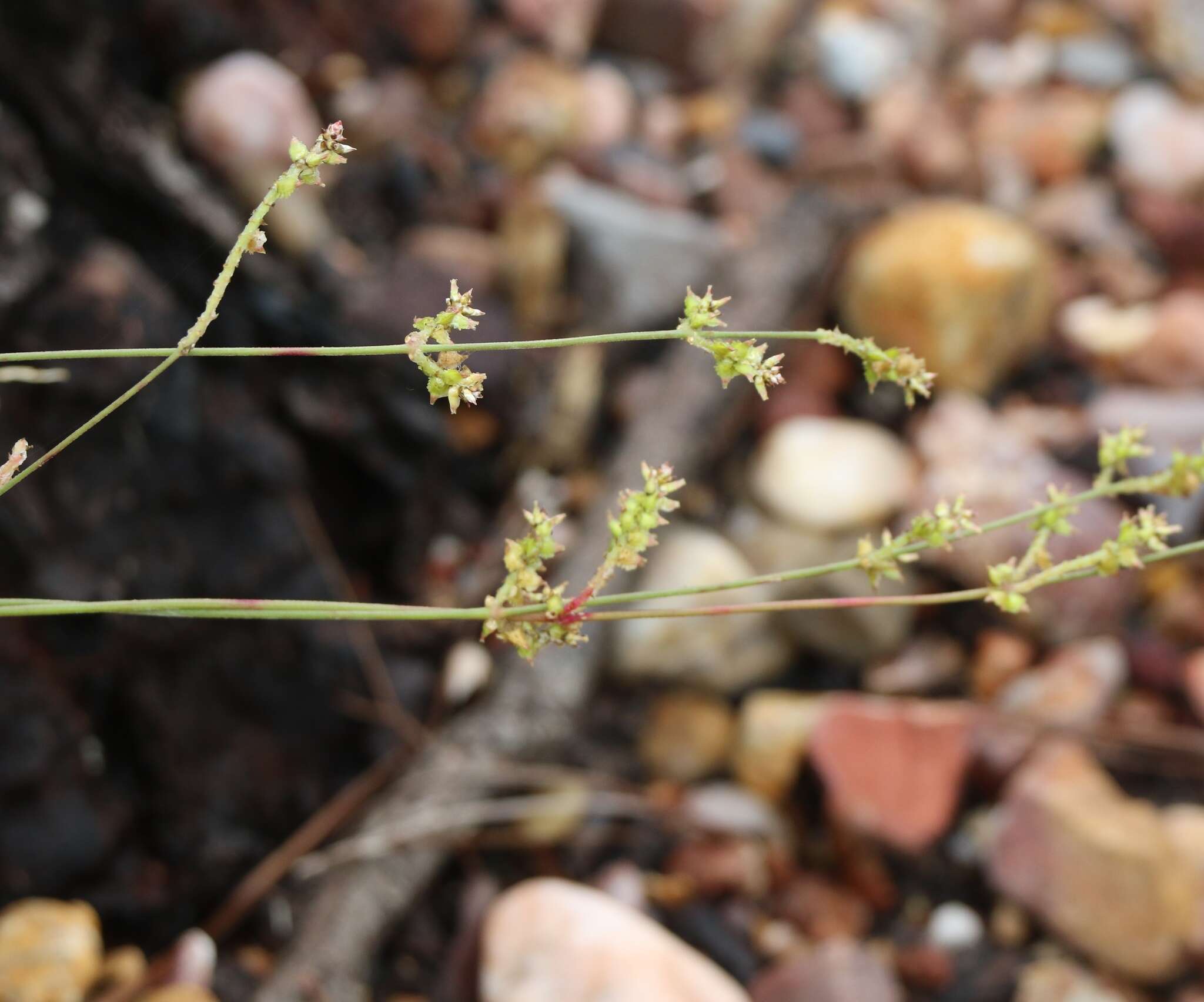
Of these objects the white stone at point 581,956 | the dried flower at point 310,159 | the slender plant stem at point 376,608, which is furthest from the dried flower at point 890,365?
the white stone at point 581,956

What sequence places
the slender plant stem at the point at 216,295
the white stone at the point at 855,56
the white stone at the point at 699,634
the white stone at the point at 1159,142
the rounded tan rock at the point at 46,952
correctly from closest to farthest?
the slender plant stem at the point at 216,295 < the rounded tan rock at the point at 46,952 < the white stone at the point at 699,634 < the white stone at the point at 1159,142 < the white stone at the point at 855,56

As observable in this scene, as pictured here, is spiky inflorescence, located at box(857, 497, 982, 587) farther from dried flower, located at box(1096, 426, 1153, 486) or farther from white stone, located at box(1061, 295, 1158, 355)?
white stone, located at box(1061, 295, 1158, 355)

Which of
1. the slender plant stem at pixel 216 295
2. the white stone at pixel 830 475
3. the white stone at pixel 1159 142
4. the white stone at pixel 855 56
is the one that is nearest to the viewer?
the slender plant stem at pixel 216 295

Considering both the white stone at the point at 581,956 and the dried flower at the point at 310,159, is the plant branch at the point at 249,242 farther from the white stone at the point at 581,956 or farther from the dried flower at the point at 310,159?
the white stone at the point at 581,956

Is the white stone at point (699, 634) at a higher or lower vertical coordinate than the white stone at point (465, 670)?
higher

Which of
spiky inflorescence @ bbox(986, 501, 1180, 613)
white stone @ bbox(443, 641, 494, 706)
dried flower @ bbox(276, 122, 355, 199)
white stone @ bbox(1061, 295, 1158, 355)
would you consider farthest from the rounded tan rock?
white stone @ bbox(1061, 295, 1158, 355)

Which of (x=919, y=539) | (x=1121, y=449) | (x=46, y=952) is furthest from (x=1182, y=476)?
(x=46, y=952)

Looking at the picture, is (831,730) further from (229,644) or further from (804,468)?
(229,644)
